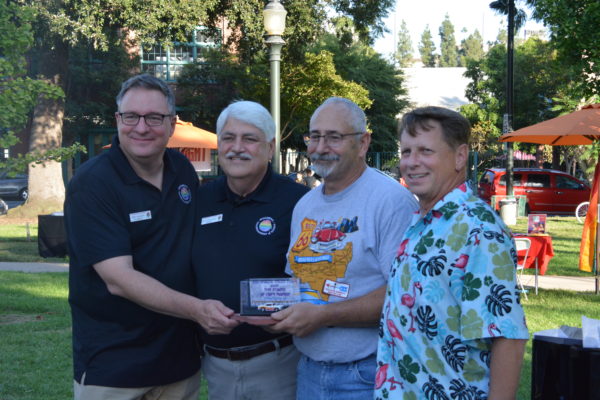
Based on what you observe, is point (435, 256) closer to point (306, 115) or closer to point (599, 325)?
point (599, 325)

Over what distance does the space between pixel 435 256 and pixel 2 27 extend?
331 inches

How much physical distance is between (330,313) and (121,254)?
94 cm

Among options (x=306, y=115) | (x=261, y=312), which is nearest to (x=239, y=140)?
(x=261, y=312)

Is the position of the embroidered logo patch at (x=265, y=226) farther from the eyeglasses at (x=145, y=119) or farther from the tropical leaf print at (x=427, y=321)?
the tropical leaf print at (x=427, y=321)

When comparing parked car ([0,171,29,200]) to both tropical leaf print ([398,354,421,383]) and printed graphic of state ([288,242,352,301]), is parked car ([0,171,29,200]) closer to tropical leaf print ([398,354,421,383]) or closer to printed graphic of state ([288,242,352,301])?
printed graphic of state ([288,242,352,301])

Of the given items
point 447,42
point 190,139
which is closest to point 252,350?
point 190,139

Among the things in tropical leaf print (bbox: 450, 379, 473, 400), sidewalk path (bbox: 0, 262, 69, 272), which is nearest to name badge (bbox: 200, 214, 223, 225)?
tropical leaf print (bbox: 450, 379, 473, 400)

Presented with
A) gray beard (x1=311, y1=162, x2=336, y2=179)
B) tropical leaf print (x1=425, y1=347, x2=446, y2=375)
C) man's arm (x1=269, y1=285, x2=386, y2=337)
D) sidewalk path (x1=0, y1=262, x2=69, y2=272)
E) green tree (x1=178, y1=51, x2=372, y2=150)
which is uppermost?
green tree (x1=178, y1=51, x2=372, y2=150)

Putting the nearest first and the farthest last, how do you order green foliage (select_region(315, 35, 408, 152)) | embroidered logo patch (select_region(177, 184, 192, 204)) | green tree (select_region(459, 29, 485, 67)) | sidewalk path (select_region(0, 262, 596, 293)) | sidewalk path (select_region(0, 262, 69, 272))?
embroidered logo patch (select_region(177, 184, 192, 204))
sidewalk path (select_region(0, 262, 596, 293))
sidewalk path (select_region(0, 262, 69, 272))
green foliage (select_region(315, 35, 408, 152))
green tree (select_region(459, 29, 485, 67))

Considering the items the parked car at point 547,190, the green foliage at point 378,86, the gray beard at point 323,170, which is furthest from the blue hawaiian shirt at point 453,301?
the green foliage at point 378,86

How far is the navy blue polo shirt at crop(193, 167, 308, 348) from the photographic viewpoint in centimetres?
325

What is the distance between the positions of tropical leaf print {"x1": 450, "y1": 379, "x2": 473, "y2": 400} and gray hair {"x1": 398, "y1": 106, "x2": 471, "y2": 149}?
82cm

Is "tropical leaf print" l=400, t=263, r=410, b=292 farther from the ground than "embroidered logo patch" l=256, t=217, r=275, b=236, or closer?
closer

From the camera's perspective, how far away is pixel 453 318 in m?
2.36
